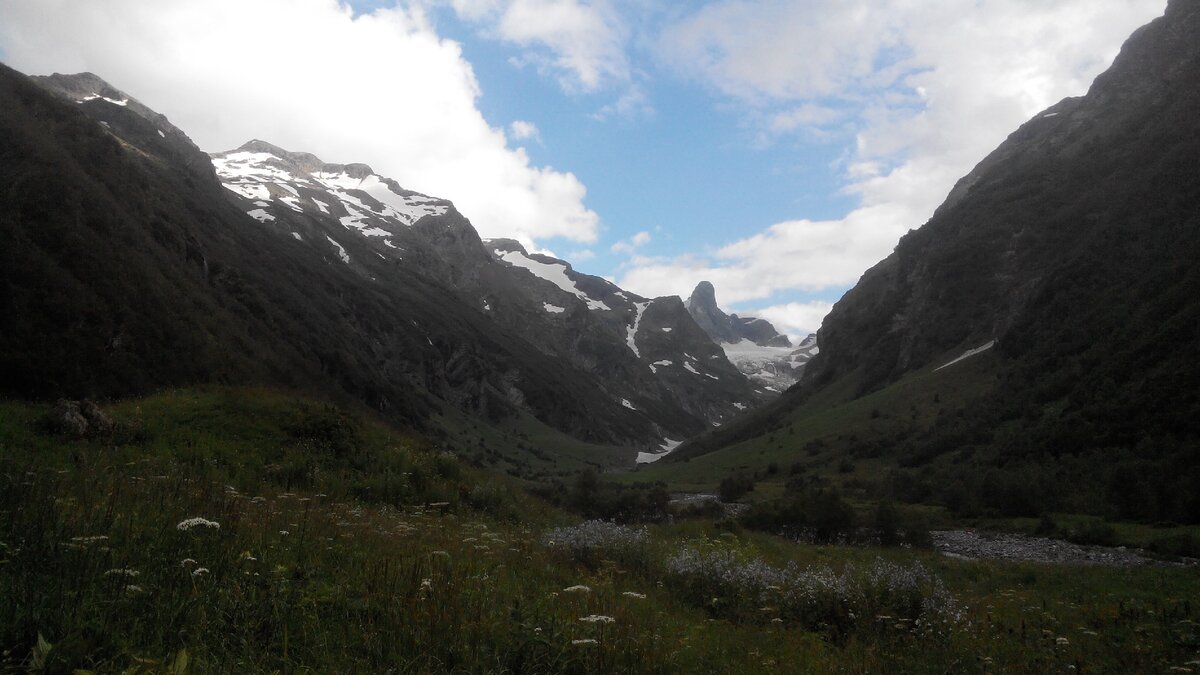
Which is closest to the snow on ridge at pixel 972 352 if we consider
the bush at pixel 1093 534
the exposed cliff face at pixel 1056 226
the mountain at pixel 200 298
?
the exposed cliff face at pixel 1056 226

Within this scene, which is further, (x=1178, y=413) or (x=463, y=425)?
(x=463, y=425)

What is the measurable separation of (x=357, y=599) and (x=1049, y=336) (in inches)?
2915

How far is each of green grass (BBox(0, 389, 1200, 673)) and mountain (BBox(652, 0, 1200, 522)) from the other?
27.3 meters

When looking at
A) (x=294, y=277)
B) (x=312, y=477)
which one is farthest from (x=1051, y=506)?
(x=294, y=277)

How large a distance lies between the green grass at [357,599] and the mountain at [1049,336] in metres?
27.3

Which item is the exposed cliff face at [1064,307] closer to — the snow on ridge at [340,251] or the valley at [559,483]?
the valley at [559,483]

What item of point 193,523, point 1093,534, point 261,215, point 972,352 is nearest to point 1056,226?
point 972,352

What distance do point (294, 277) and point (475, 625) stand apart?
278 ft

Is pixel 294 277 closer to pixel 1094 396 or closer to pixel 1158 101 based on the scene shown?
pixel 1094 396

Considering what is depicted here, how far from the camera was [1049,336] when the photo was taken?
62.6 metres

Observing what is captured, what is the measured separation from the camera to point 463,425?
10044 cm

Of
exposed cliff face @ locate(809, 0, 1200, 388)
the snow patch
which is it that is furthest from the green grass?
the snow patch

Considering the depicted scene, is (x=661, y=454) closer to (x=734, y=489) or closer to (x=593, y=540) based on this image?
(x=734, y=489)

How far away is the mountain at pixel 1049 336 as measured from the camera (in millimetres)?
36094
